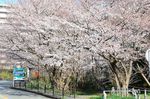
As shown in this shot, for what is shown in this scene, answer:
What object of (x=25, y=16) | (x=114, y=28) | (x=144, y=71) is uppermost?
(x=25, y=16)

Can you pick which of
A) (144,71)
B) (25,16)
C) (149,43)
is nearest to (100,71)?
(144,71)

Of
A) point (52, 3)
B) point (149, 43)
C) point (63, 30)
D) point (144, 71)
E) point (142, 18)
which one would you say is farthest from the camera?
point (52, 3)

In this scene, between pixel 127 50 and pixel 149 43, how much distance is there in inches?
56.9

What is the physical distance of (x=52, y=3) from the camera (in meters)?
32.8

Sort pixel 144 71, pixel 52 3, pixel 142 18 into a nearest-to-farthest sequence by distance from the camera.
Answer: pixel 142 18 < pixel 144 71 < pixel 52 3

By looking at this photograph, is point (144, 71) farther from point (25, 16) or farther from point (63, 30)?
point (25, 16)

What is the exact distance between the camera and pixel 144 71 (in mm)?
29469

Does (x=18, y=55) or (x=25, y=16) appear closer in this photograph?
(x=25, y=16)

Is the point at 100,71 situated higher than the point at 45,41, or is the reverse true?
the point at 45,41

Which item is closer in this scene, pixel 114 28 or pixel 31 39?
pixel 114 28

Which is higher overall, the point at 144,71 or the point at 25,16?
the point at 25,16

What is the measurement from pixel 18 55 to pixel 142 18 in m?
17.4

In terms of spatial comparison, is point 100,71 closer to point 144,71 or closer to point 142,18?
point 144,71

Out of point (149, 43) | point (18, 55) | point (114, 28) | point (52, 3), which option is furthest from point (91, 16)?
point (18, 55)
